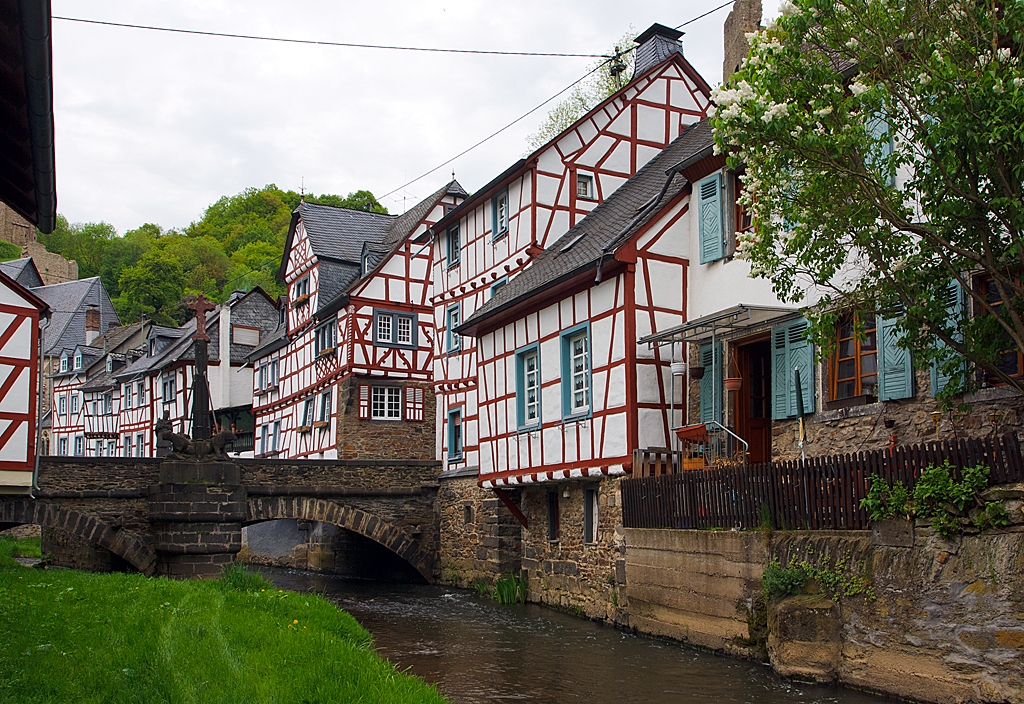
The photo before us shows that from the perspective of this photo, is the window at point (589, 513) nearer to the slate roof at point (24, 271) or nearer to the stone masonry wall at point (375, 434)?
the stone masonry wall at point (375, 434)

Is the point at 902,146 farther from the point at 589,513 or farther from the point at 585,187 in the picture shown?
the point at 585,187

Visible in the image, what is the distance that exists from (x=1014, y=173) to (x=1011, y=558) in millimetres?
3098

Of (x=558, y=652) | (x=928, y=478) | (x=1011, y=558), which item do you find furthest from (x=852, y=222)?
(x=558, y=652)

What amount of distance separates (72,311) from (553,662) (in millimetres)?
65076

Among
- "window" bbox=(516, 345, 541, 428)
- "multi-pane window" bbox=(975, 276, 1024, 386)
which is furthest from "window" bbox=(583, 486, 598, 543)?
"multi-pane window" bbox=(975, 276, 1024, 386)

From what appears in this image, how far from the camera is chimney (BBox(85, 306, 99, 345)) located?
219 ft

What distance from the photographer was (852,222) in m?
9.11

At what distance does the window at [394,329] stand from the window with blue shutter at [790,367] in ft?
60.1

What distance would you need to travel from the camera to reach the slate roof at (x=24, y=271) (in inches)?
2864

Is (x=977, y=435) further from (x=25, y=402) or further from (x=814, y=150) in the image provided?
(x=25, y=402)

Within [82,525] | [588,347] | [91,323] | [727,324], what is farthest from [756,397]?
[91,323]

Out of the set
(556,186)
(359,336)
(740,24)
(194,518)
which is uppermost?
(740,24)

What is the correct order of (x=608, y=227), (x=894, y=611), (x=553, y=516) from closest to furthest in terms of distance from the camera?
(x=894, y=611) < (x=553, y=516) < (x=608, y=227)

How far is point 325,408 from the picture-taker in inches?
1243
